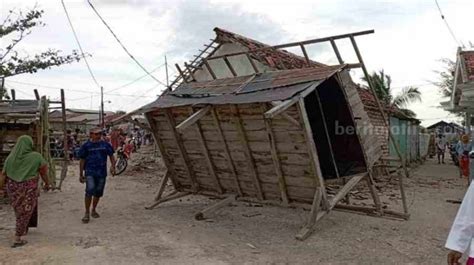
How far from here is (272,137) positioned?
6.80 m

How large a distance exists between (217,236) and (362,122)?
10.1 feet

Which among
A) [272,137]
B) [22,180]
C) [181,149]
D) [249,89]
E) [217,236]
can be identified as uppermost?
[249,89]

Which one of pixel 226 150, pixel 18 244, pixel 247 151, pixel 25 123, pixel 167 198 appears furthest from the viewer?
pixel 25 123

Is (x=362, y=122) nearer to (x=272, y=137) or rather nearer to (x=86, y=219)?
(x=272, y=137)

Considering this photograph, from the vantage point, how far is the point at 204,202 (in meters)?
9.57

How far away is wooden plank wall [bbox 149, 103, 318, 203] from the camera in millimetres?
6734

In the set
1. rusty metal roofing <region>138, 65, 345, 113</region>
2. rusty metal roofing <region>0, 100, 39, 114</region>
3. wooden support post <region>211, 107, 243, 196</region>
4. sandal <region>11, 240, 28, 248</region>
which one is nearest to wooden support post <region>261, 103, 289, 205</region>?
rusty metal roofing <region>138, 65, 345, 113</region>

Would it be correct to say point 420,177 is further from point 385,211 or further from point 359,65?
point 359,65

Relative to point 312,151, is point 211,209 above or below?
below

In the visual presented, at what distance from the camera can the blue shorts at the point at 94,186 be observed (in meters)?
7.60

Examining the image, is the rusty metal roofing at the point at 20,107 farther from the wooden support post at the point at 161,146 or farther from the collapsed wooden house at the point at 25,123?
the wooden support post at the point at 161,146

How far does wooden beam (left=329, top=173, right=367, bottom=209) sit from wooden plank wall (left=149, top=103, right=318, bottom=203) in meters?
0.35

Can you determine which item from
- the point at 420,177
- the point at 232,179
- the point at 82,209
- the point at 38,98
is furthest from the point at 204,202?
the point at 420,177

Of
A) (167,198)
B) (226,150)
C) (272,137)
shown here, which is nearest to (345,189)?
(272,137)
